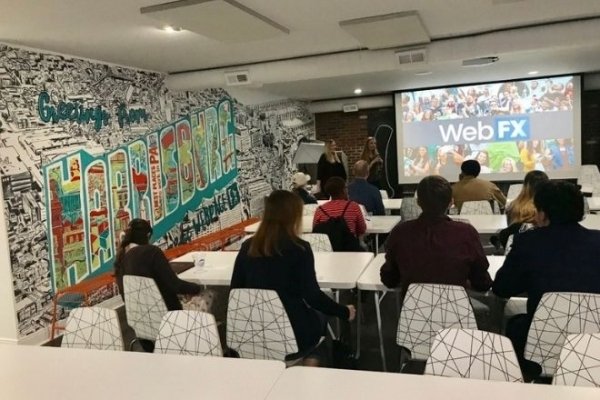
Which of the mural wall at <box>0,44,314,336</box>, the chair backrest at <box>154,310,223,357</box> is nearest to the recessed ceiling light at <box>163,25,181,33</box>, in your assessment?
the mural wall at <box>0,44,314,336</box>

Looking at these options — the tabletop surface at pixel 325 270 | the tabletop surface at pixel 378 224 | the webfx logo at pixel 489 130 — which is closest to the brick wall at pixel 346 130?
the webfx logo at pixel 489 130

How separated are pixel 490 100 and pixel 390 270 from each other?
24.9 ft

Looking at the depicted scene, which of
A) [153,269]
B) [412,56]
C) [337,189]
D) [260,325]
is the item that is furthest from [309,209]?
[260,325]

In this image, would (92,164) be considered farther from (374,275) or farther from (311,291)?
(311,291)

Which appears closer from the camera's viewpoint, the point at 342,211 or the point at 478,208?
the point at 342,211

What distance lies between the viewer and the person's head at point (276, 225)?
2.48 m

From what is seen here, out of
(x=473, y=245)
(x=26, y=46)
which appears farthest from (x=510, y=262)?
(x=26, y=46)

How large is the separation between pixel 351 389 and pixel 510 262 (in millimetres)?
1158

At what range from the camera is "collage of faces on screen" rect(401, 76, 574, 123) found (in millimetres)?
9016

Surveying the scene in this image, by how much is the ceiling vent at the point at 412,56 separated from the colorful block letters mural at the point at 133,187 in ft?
9.21

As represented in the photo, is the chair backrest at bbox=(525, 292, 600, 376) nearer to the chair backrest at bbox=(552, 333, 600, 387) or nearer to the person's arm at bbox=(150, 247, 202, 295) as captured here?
the chair backrest at bbox=(552, 333, 600, 387)

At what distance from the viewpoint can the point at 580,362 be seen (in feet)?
5.61

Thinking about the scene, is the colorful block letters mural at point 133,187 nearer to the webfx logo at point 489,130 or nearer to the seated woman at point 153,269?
the seated woman at point 153,269

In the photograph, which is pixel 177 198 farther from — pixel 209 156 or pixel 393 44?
pixel 393 44
